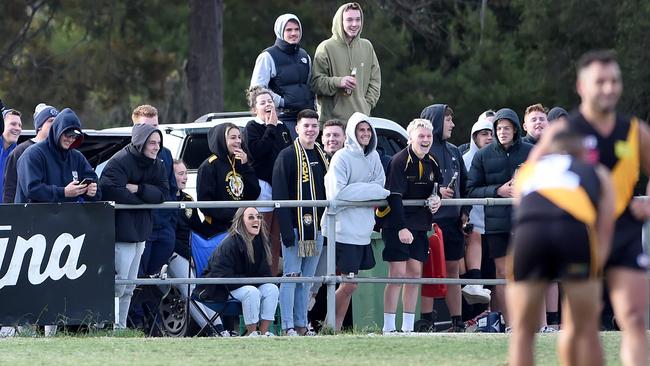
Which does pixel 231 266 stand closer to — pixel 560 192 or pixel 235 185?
pixel 235 185

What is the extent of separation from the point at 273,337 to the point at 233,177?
2.13 m

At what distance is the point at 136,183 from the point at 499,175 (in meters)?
3.53

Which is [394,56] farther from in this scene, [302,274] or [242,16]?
[302,274]

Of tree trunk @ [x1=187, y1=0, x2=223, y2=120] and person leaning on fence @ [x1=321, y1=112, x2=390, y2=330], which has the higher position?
tree trunk @ [x1=187, y1=0, x2=223, y2=120]

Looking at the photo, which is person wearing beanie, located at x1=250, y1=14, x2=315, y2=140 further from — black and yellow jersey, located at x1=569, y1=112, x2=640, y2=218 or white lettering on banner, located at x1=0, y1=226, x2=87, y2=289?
black and yellow jersey, located at x1=569, y1=112, x2=640, y2=218

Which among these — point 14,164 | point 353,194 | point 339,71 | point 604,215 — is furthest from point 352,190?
point 604,215

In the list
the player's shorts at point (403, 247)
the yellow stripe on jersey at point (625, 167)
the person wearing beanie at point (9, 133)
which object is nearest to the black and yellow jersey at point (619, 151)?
the yellow stripe on jersey at point (625, 167)

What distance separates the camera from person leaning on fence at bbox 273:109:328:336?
13.7 metres

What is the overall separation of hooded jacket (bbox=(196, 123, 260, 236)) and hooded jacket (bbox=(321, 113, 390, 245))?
844 mm

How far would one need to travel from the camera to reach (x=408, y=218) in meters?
13.9

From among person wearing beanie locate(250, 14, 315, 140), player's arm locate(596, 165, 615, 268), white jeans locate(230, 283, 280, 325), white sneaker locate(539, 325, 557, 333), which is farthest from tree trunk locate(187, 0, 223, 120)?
player's arm locate(596, 165, 615, 268)

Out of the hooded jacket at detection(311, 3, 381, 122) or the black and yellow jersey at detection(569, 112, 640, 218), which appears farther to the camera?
the hooded jacket at detection(311, 3, 381, 122)

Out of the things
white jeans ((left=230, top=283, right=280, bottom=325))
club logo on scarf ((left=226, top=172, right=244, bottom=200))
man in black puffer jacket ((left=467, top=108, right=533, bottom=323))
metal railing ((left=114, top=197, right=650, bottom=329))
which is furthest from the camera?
man in black puffer jacket ((left=467, top=108, right=533, bottom=323))

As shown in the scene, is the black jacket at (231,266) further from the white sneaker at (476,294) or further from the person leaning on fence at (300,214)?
the white sneaker at (476,294)
